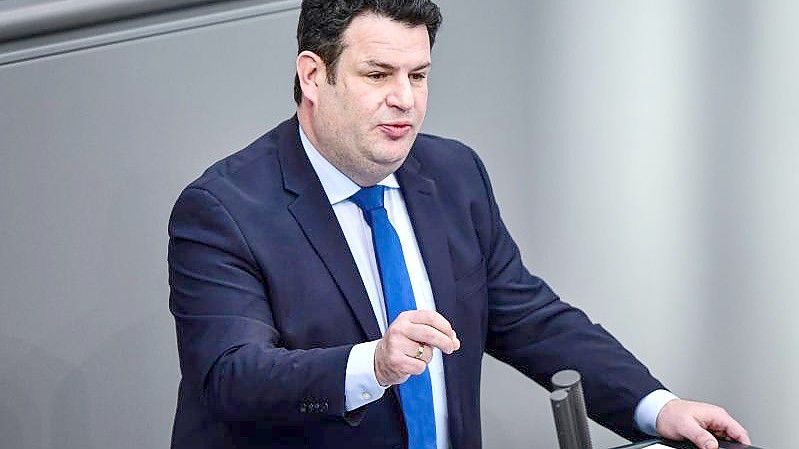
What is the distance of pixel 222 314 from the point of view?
1.56 metres

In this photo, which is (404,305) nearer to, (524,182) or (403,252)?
(403,252)

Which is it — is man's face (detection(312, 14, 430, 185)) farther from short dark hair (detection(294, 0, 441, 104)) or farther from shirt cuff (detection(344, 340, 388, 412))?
shirt cuff (detection(344, 340, 388, 412))

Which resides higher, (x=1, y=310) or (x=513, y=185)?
(x=513, y=185)

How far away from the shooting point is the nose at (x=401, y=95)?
1.58 m

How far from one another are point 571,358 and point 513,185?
0.68 meters

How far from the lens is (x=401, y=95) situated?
1.58 metres

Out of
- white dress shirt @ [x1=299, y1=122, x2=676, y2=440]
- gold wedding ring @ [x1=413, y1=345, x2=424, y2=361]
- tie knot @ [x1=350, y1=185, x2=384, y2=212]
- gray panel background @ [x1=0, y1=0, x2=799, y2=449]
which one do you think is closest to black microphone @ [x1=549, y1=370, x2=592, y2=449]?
gold wedding ring @ [x1=413, y1=345, x2=424, y2=361]

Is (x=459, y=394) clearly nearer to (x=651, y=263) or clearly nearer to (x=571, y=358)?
(x=571, y=358)

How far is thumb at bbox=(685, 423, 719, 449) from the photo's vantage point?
1525 millimetres

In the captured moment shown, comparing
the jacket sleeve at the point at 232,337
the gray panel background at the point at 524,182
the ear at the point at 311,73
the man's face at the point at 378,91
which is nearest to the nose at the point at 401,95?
the man's face at the point at 378,91

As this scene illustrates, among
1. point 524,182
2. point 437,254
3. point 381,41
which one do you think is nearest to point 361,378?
point 437,254

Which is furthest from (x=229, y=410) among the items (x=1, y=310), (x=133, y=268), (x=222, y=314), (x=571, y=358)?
(x=1, y=310)

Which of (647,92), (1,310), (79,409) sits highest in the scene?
(647,92)

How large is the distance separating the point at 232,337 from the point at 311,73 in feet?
1.21
